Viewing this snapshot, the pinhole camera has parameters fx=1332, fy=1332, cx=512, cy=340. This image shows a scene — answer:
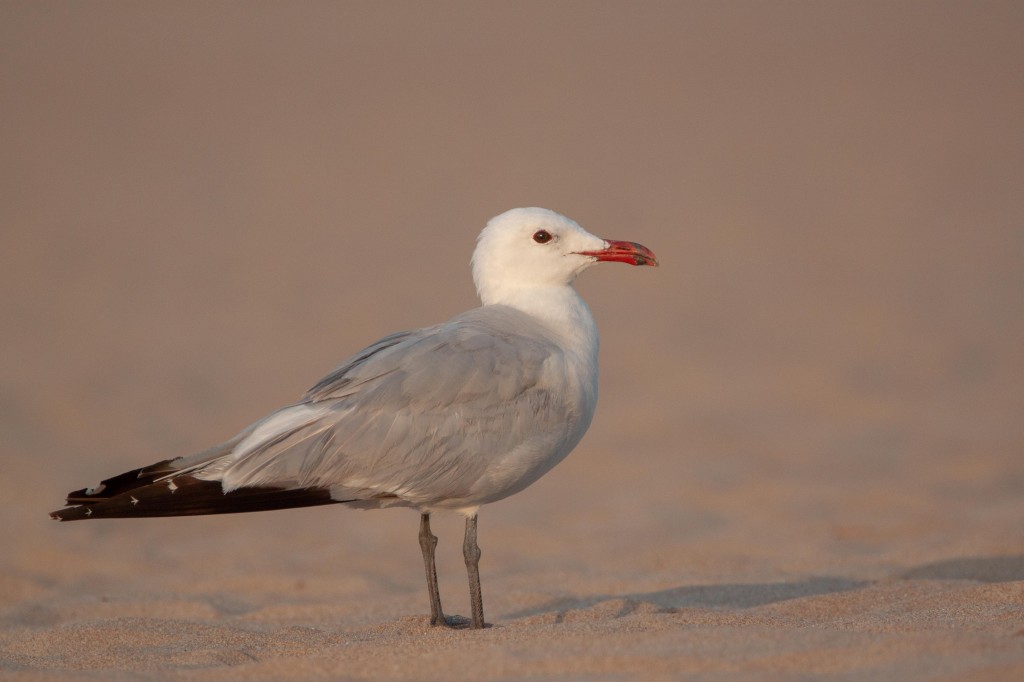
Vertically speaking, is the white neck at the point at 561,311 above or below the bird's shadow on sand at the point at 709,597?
above

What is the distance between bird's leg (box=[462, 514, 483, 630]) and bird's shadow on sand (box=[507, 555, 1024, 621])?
464 mm

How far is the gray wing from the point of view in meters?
4.72

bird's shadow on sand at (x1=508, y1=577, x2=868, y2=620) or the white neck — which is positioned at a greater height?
the white neck

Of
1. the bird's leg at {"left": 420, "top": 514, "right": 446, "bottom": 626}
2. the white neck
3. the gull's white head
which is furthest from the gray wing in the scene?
the gull's white head

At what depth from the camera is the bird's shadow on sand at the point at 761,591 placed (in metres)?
5.73

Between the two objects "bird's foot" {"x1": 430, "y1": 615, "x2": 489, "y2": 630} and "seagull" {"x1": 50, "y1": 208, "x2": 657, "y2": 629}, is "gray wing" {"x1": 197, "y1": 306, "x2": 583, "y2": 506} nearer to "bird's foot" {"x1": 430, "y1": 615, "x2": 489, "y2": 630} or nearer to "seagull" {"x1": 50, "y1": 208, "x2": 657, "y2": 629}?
"seagull" {"x1": 50, "y1": 208, "x2": 657, "y2": 629}

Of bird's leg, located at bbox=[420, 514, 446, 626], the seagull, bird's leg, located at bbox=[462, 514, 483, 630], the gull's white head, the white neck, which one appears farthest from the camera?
the gull's white head

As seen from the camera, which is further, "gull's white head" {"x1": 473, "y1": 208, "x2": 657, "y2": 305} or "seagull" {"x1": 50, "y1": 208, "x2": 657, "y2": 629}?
"gull's white head" {"x1": 473, "y1": 208, "x2": 657, "y2": 305}

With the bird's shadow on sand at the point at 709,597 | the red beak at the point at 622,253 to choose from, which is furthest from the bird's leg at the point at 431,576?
the red beak at the point at 622,253

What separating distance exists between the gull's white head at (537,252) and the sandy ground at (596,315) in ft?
4.64

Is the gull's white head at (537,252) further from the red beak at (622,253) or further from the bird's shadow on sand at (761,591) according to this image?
the bird's shadow on sand at (761,591)

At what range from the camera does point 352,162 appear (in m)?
20.2

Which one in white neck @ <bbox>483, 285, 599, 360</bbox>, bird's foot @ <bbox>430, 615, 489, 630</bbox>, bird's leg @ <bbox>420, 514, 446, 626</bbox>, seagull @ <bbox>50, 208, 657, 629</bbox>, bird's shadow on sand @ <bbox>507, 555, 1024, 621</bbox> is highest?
white neck @ <bbox>483, 285, 599, 360</bbox>

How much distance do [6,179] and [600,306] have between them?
30.8 feet
